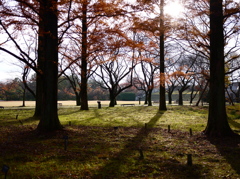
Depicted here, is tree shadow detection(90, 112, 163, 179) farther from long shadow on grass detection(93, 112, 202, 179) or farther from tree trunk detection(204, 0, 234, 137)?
tree trunk detection(204, 0, 234, 137)

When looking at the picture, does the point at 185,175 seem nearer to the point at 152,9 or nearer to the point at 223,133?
the point at 223,133

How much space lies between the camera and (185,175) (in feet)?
13.2

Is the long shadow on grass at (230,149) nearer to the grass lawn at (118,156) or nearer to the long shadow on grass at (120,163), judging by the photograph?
the grass lawn at (118,156)

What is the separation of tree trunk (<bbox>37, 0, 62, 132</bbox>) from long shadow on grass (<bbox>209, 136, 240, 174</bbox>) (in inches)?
223

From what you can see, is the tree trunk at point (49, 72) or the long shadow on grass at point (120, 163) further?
the tree trunk at point (49, 72)

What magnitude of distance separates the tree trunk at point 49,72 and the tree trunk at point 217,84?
226 inches

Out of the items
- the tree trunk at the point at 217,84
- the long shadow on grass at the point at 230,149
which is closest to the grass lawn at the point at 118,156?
the long shadow on grass at the point at 230,149

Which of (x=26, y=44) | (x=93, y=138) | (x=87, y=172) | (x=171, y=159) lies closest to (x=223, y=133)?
(x=171, y=159)

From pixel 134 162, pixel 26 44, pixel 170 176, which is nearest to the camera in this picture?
pixel 170 176

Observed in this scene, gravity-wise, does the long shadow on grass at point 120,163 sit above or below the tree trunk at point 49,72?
below

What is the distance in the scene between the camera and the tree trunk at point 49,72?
7840mm

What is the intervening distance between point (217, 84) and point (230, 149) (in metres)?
2.42

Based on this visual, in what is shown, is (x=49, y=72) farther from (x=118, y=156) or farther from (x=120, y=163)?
(x=120, y=163)

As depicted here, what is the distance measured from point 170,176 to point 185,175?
30 centimetres
